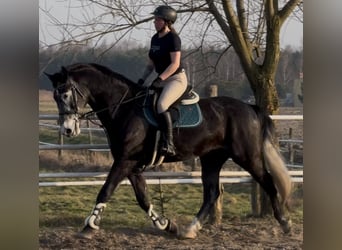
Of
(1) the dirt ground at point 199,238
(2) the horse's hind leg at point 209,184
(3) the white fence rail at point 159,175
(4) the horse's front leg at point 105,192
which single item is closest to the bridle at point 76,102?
(3) the white fence rail at point 159,175

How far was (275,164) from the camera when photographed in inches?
239

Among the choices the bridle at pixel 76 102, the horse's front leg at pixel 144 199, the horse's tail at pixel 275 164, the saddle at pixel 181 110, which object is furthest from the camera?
the horse's tail at pixel 275 164

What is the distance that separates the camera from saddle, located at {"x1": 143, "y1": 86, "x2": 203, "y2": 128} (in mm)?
5836

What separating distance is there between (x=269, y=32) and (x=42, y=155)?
2.06 meters

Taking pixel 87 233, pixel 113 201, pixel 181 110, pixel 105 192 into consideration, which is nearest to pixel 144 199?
pixel 113 201

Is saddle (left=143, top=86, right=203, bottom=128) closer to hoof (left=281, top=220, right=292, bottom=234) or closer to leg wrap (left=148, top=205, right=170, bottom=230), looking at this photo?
leg wrap (left=148, top=205, right=170, bottom=230)

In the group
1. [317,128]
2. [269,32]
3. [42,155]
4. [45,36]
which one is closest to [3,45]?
[45,36]

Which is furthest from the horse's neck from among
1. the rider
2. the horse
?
the rider

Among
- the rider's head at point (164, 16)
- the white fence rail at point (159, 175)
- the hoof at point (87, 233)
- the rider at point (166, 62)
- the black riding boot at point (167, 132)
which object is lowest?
the hoof at point (87, 233)

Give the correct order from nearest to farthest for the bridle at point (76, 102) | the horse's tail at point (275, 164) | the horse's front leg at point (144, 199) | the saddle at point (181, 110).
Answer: the bridle at point (76, 102) → the saddle at point (181, 110) → the horse's front leg at point (144, 199) → the horse's tail at point (275, 164)

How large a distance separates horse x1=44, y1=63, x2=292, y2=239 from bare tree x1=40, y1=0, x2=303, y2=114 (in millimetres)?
236

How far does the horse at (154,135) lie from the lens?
19.0 feet

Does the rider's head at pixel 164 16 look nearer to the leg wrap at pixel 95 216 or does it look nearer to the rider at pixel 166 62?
the rider at pixel 166 62

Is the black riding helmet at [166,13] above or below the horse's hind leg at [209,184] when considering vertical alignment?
above
